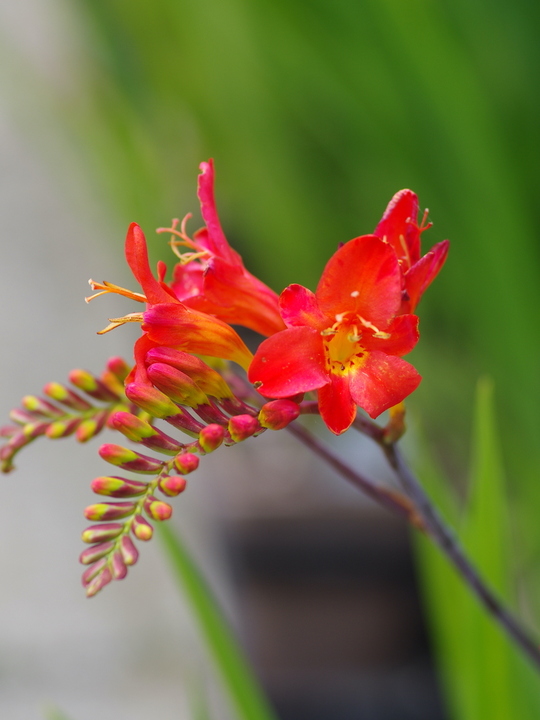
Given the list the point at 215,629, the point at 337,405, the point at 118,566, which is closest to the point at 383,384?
the point at 337,405

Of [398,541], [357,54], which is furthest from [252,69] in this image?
[398,541]

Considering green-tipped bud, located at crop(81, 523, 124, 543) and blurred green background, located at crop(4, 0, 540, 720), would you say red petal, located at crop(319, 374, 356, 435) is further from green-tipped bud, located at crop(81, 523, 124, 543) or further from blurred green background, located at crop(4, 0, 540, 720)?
blurred green background, located at crop(4, 0, 540, 720)

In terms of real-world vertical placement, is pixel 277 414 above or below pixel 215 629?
above

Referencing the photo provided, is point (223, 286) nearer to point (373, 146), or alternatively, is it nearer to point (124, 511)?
point (124, 511)

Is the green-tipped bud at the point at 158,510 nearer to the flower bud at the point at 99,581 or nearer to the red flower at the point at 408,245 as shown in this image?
the flower bud at the point at 99,581

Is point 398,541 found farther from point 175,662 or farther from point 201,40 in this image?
point 201,40

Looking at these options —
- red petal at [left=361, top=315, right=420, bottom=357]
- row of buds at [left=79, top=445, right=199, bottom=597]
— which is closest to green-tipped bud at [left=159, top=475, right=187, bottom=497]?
row of buds at [left=79, top=445, right=199, bottom=597]
